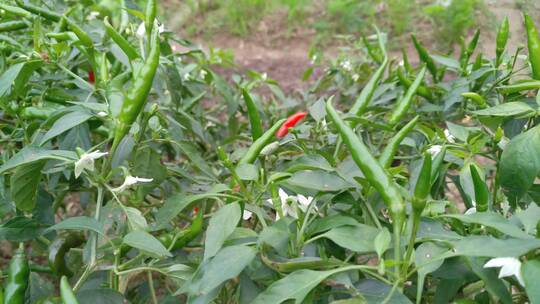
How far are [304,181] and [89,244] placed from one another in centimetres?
39

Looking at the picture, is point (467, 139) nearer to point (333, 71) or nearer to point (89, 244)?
point (89, 244)

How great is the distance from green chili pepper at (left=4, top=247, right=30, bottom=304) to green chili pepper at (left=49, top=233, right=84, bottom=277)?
0.29m

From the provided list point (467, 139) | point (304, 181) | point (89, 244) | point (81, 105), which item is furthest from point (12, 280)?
point (467, 139)

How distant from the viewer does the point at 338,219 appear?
0.89 metres

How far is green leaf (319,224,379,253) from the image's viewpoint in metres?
0.83

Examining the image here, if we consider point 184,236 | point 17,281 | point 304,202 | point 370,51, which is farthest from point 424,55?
point 17,281

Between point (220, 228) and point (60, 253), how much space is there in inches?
25.3

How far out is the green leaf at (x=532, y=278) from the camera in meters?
0.71

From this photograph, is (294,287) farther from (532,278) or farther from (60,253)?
(60,253)

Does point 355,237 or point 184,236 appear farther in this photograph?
point 184,236

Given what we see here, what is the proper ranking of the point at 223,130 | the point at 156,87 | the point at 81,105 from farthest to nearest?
the point at 223,130
the point at 156,87
the point at 81,105

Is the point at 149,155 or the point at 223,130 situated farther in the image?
the point at 223,130

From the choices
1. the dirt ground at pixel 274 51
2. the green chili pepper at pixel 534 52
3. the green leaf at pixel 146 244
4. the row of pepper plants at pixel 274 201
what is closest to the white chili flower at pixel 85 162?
the row of pepper plants at pixel 274 201

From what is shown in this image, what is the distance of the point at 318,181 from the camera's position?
3.05 feet
